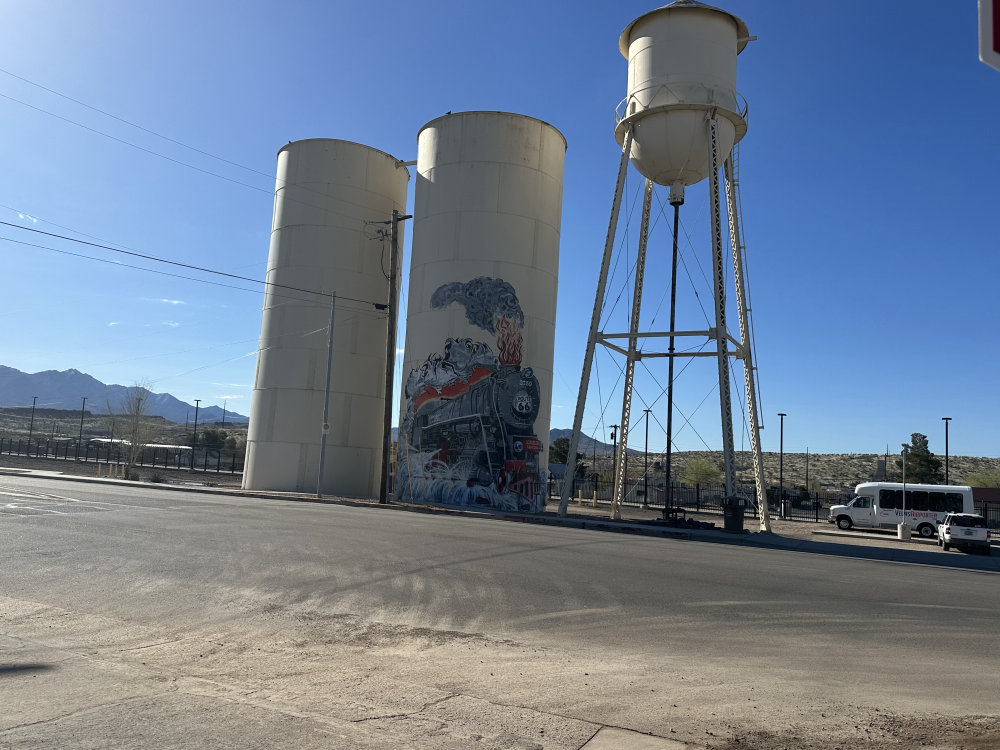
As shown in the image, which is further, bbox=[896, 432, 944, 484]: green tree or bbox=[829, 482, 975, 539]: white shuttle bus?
bbox=[896, 432, 944, 484]: green tree

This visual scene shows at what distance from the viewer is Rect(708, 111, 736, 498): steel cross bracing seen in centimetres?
2428

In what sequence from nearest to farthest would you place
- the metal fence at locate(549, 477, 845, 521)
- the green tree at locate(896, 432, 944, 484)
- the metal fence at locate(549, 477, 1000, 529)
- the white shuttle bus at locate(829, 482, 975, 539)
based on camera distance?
the white shuttle bus at locate(829, 482, 975, 539) < the metal fence at locate(549, 477, 1000, 529) < the metal fence at locate(549, 477, 845, 521) < the green tree at locate(896, 432, 944, 484)

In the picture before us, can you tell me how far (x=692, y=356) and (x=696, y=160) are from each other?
24.2 feet

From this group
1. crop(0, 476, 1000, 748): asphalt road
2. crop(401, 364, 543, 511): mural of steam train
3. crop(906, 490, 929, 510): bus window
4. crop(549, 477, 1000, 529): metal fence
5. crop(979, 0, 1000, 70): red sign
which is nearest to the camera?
crop(979, 0, 1000, 70): red sign

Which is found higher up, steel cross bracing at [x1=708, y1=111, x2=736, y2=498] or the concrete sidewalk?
steel cross bracing at [x1=708, y1=111, x2=736, y2=498]

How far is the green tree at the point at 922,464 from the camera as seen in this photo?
59.4 meters

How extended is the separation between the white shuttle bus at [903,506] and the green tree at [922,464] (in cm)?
2933

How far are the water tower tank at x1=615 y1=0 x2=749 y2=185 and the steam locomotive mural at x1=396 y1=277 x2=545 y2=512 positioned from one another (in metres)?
8.54

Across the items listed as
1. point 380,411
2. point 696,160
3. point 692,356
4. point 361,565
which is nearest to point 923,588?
point 361,565

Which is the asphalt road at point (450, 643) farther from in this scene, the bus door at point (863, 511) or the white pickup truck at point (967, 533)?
the bus door at point (863, 511)

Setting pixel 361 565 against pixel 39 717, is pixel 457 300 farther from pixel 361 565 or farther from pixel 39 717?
pixel 39 717

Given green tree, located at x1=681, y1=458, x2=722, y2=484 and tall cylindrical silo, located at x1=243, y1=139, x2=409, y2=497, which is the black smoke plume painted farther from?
green tree, located at x1=681, y1=458, x2=722, y2=484

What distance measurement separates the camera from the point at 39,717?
475 cm

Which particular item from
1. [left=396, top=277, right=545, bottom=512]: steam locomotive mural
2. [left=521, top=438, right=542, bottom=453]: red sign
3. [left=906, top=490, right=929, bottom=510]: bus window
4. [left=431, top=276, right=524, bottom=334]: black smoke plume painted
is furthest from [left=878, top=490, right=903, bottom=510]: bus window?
[left=431, top=276, right=524, bottom=334]: black smoke plume painted
